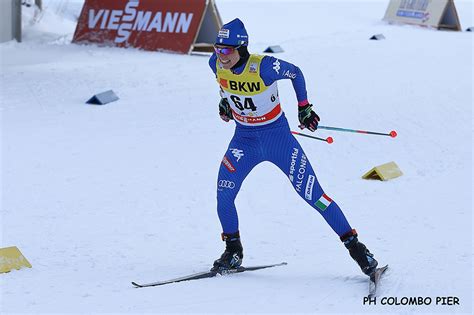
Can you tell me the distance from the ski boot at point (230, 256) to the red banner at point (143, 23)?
32.0ft

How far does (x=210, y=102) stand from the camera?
11703mm

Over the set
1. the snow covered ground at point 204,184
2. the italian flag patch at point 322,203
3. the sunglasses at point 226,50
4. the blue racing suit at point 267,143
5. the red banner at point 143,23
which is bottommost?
the red banner at point 143,23

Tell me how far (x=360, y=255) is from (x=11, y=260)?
2312mm

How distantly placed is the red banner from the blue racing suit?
9811 millimetres

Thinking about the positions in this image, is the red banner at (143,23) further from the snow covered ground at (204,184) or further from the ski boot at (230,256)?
the ski boot at (230,256)

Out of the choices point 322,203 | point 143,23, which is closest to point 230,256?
point 322,203

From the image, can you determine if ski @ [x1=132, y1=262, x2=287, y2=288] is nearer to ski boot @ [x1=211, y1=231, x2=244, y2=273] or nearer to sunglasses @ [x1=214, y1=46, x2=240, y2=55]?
ski boot @ [x1=211, y1=231, x2=244, y2=273]

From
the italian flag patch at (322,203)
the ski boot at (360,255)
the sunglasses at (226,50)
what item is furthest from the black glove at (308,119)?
the ski boot at (360,255)

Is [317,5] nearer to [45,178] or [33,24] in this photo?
[33,24]

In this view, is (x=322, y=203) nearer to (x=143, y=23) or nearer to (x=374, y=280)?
(x=374, y=280)

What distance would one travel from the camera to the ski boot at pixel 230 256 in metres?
5.76

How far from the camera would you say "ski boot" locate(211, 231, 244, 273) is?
18.9ft

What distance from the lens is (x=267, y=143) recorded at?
550 centimetres
